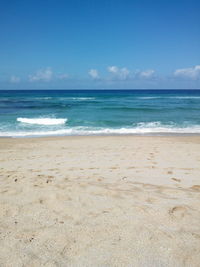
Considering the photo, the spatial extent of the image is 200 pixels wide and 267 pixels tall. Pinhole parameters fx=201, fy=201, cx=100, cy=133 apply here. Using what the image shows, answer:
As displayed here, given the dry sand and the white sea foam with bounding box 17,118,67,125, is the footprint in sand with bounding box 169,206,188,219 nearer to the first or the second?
the dry sand

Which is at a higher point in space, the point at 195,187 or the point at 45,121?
the point at 45,121

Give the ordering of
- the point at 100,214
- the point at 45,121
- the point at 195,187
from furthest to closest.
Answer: the point at 45,121 → the point at 195,187 → the point at 100,214

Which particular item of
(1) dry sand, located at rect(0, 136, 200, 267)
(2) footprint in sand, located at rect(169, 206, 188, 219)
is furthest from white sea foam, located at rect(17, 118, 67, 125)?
(2) footprint in sand, located at rect(169, 206, 188, 219)

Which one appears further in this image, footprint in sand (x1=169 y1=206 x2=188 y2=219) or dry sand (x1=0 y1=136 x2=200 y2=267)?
footprint in sand (x1=169 y1=206 x2=188 y2=219)

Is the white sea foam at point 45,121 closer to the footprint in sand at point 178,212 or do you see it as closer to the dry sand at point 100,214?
the dry sand at point 100,214

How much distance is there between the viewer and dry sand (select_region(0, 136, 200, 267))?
2.20 meters

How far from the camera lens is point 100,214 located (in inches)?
118

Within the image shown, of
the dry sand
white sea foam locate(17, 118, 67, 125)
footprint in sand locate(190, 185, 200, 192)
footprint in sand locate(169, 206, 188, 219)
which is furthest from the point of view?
white sea foam locate(17, 118, 67, 125)

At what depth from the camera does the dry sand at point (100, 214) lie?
220cm

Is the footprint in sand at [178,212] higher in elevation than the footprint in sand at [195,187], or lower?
higher

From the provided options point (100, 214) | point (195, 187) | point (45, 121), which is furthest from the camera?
point (45, 121)

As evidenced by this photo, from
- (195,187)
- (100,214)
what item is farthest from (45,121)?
(100,214)

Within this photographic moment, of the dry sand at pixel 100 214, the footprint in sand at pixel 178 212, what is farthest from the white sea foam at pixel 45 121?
the footprint in sand at pixel 178 212

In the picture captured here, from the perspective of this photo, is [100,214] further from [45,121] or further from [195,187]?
[45,121]
